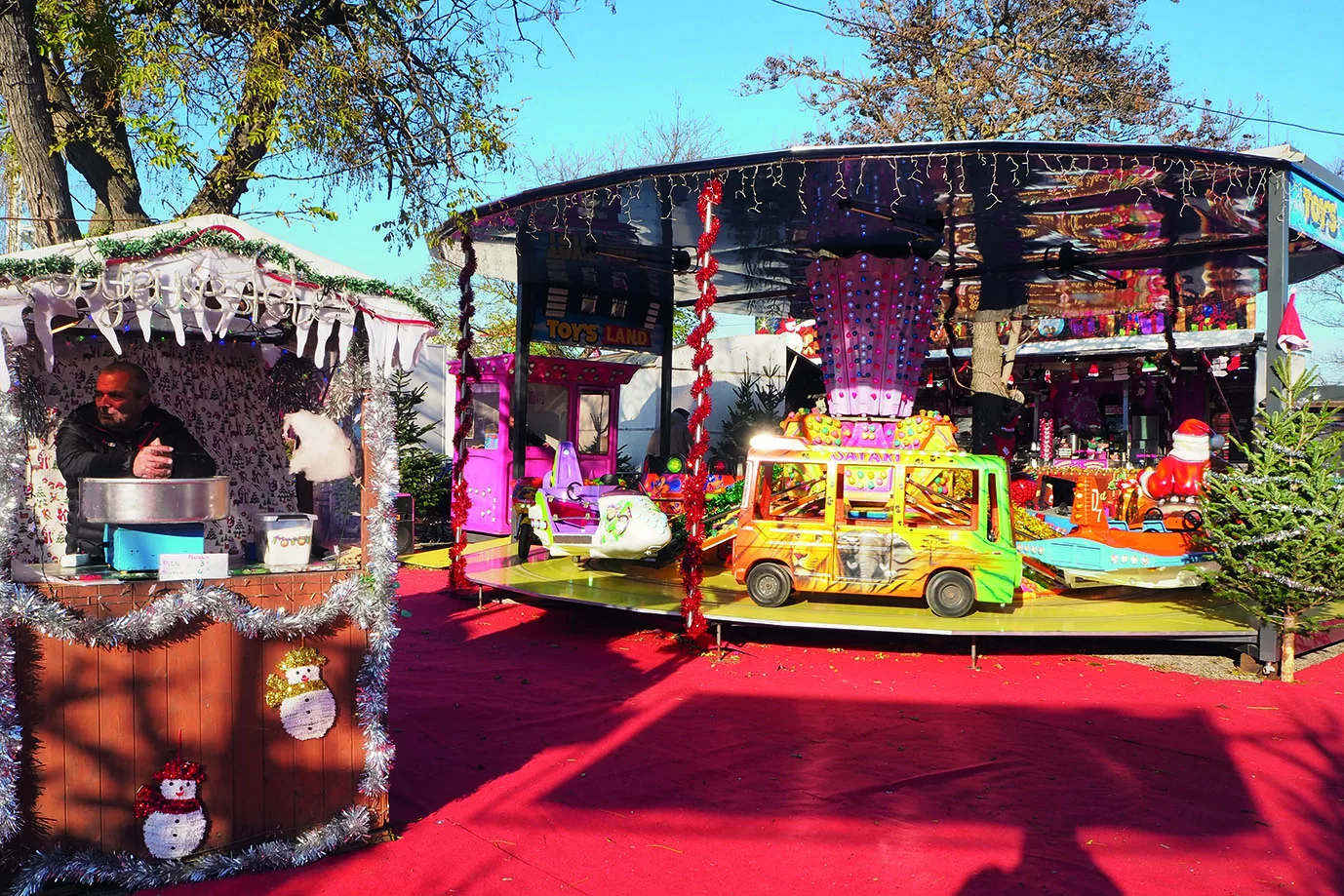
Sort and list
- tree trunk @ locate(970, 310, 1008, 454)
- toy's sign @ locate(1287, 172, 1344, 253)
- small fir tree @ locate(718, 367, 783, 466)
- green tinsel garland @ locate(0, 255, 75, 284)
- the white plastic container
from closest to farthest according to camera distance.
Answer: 1. green tinsel garland @ locate(0, 255, 75, 284)
2. the white plastic container
3. toy's sign @ locate(1287, 172, 1344, 253)
4. tree trunk @ locate(970, 310, 1008, 454)
5. small fir tree @ locate(718, 367, 783, 466)

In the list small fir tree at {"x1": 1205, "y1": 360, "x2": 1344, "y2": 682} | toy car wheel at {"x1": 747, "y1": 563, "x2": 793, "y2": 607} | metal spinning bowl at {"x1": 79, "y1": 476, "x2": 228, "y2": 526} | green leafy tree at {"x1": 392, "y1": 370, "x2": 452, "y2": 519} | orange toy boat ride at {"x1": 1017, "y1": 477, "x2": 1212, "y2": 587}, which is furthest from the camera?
green leafy tree at {"x1": 392, "y1": 370, "x2": 452, "y2": 519}

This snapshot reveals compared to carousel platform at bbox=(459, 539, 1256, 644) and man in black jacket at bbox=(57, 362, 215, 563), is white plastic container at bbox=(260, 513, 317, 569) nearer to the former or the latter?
man in black jacket at bbox=(57, 362, 215, 563)

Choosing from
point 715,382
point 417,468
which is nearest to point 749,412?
point 715,382

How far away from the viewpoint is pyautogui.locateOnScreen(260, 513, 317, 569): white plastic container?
15.5ft

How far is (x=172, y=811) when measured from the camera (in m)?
4.21

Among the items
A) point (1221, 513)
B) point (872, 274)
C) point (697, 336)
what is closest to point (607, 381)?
point (872, 274)

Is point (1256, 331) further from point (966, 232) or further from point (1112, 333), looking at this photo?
point (966, 232)

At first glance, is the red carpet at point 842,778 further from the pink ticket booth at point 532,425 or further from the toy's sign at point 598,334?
the toy's sign at point 598,334

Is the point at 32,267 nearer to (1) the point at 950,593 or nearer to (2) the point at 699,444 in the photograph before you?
(2) the point at 699,444

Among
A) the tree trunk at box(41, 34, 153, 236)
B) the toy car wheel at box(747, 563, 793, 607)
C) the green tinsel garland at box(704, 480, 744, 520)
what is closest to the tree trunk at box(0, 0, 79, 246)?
the tree trunk at box(41, 34, 153, 236)

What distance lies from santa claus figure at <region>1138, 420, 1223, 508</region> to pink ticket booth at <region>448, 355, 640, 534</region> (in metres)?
7.95

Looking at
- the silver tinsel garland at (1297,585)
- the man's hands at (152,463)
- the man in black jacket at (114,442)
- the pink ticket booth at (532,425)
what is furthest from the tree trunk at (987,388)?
the man's hands at (152,463)

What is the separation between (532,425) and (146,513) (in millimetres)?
11004

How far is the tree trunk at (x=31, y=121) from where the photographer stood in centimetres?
892
